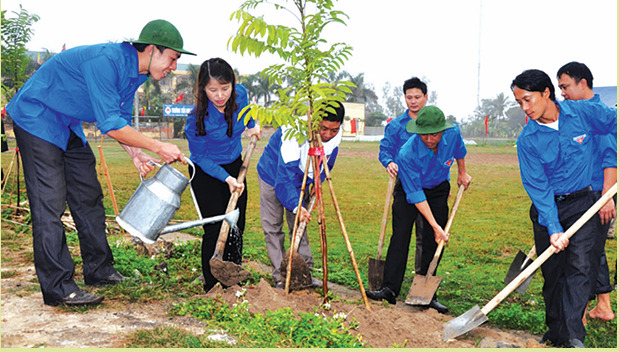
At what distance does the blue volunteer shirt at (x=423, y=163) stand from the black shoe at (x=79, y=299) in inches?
100

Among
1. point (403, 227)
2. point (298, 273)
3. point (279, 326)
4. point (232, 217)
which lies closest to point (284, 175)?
point (232, 217)

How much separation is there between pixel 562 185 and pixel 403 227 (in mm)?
1422

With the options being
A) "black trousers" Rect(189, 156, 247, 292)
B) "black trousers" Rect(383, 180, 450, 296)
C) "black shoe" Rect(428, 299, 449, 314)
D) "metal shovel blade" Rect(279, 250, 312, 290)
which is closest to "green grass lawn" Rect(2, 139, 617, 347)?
"black shoe" Rect(428, 299, 449, 314)

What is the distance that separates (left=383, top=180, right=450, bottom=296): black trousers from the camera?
466 centimetres

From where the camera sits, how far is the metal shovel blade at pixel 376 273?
492cm

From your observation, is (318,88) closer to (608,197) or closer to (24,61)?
(608,197)

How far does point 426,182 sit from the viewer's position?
4.66 metres

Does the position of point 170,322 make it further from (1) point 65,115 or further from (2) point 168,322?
(1) point 65,115

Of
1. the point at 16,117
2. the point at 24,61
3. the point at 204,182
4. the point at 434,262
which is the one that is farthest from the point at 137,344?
the point at 24,61

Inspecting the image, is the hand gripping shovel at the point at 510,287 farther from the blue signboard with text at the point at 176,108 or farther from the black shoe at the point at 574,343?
the blue signboard with text at the point at 176,108

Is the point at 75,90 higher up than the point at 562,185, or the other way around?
the point at 75,90

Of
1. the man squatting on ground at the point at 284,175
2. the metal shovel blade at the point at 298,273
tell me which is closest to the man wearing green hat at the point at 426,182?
the man squatting on ground at the point at 284,175

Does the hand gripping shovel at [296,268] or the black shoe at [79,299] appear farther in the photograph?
the hand gripping shovel at [296,268]

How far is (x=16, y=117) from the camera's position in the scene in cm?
390
